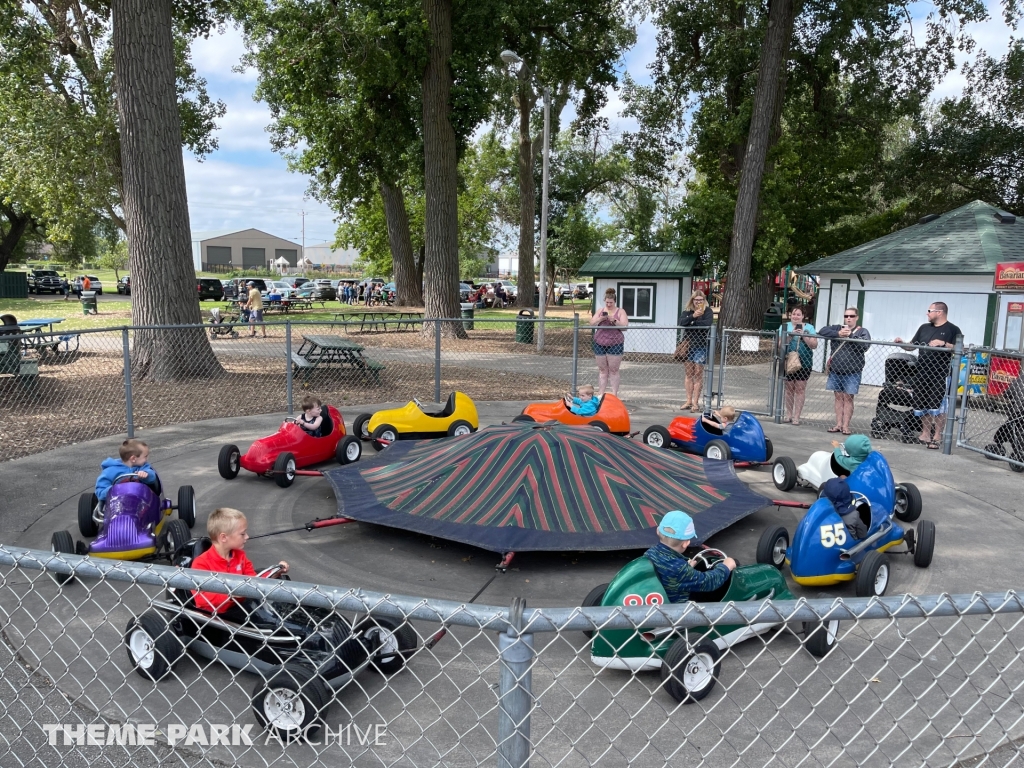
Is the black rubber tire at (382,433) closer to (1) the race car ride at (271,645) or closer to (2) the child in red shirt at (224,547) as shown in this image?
(1) the race car ride at (271,645)

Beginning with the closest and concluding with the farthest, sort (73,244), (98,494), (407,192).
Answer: (98,494)
(407,192)
(73,244)

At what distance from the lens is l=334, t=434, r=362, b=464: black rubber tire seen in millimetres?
8891

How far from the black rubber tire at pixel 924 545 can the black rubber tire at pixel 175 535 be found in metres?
5.65

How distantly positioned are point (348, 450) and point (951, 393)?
7659mm

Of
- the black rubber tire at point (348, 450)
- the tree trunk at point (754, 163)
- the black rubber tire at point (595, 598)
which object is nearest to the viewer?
the black rubber tire at point (595, 598)

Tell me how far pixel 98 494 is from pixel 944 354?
10.1 metres

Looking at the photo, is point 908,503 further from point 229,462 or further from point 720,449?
point 229,462

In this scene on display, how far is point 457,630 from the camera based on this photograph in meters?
5.11

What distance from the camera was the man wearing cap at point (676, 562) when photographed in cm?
434

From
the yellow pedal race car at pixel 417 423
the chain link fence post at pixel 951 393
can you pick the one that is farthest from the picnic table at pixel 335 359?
the chain link fence post at pixel 951 393

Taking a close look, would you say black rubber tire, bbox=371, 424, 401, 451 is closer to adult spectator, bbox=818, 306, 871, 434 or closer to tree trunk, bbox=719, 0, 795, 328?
adult spectator, bbox=818, 306, 871, 434

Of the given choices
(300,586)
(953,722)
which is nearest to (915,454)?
(953,722)

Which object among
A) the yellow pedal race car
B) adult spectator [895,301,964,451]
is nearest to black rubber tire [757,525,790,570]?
the yellow pedal race car

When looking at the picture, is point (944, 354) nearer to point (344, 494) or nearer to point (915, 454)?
point (915, 454)
